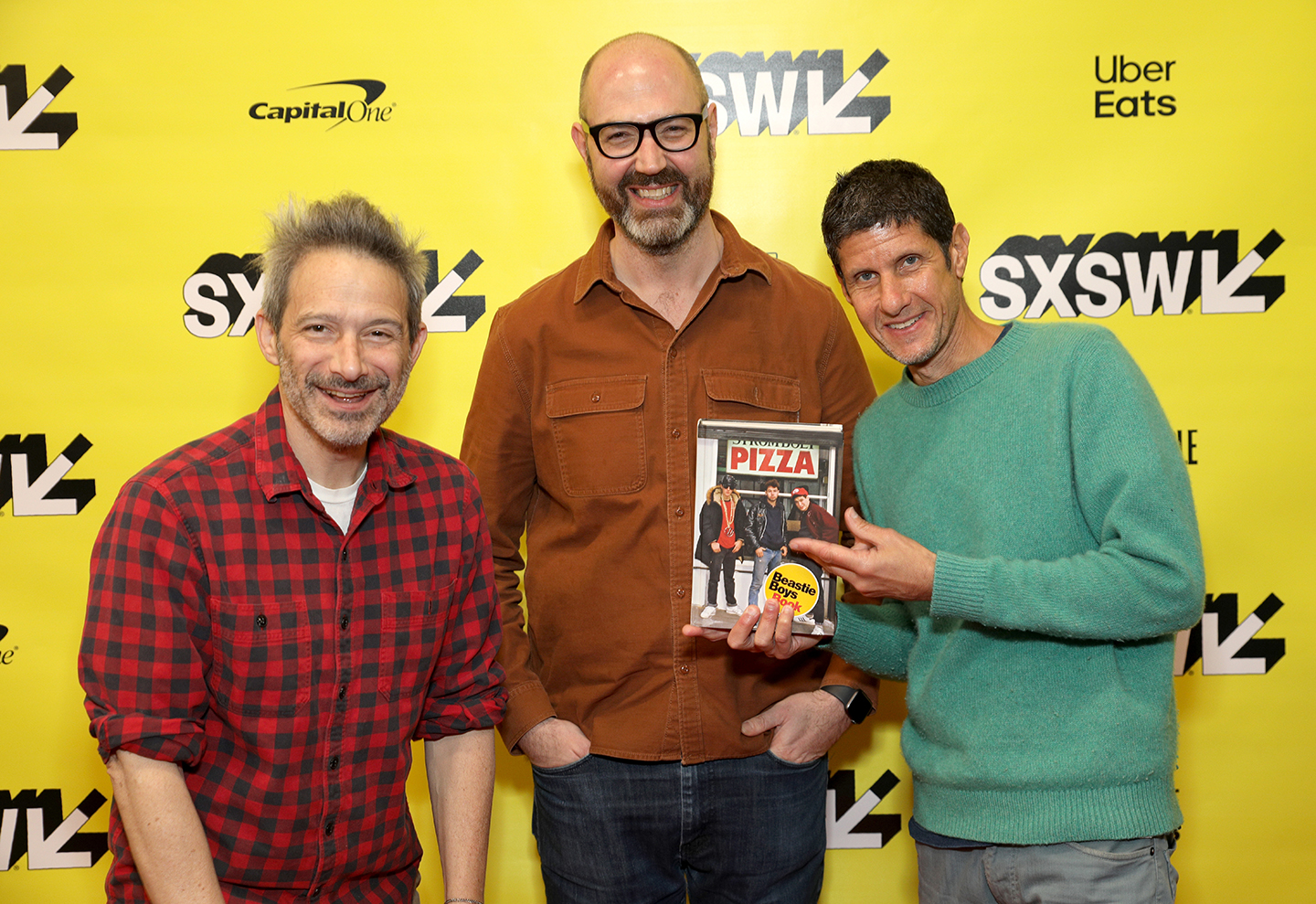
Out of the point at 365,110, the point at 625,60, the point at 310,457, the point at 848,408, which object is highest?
the point at 365,110

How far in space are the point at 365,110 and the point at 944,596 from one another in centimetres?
217

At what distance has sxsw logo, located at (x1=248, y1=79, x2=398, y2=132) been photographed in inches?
107

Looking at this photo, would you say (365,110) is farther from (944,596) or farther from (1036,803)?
(1036,803)

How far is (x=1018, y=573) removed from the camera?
1.50m

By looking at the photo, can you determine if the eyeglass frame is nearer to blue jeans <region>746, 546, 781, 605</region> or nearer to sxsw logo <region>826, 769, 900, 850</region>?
blue jeans <region>746, 546, 781, 605</region>

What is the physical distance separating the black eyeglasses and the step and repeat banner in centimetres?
75

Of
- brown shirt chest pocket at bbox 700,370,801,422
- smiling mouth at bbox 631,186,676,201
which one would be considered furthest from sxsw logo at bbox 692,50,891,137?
brown shirt chest pocket at bbox 700,370,801,422

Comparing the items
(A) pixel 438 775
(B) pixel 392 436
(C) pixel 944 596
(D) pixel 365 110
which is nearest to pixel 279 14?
(D) pixel 365 110

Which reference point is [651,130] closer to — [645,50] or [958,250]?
[645,50]

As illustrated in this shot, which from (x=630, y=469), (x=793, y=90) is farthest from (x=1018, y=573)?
(x=793, y=90)

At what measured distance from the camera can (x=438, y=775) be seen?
5.75 ft

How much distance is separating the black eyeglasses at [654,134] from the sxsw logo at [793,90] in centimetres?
77

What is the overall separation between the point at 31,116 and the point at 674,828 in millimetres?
2685

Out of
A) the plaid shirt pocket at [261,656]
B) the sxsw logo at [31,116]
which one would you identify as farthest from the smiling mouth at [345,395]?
the sxsw logo at [31,116]
